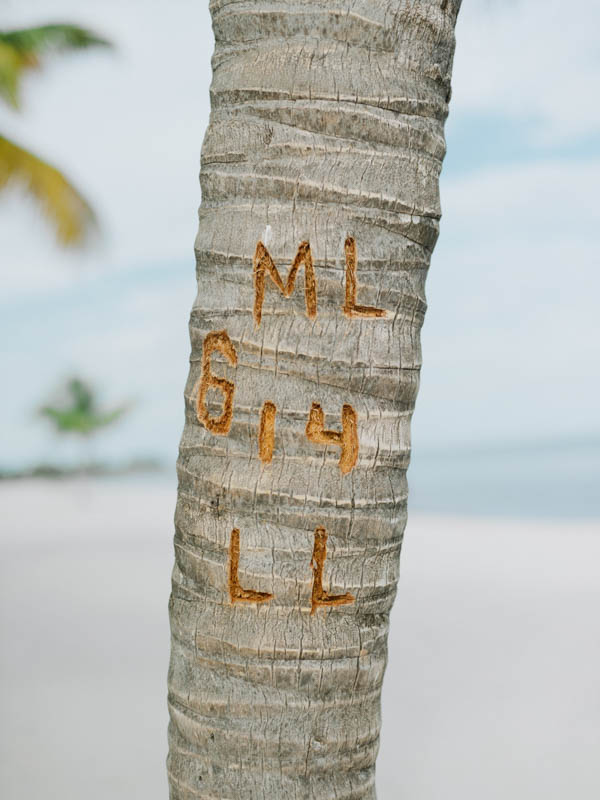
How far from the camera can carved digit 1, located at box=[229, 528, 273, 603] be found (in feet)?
7.37

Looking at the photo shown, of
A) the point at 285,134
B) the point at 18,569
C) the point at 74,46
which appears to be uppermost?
the point at 74,46

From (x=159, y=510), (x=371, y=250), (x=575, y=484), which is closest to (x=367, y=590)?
(x=371, y=250)

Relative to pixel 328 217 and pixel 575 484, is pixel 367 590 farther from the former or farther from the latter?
pixel 575 484

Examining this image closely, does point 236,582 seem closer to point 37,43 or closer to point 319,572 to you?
point 319,572

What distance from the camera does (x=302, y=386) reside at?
222cm

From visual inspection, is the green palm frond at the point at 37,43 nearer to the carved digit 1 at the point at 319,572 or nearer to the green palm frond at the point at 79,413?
the green palm frond at the point at 79,413

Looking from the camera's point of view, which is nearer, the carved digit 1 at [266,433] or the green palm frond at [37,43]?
the carved digit 1 at [266,433]

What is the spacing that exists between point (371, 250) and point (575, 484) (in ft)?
51.2

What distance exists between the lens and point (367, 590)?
91.0 inches

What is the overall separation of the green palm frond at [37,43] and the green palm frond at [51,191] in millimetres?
666

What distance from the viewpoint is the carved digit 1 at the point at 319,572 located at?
7.32 ft

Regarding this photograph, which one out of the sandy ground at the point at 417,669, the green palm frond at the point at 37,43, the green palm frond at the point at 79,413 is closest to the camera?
the sandy ground at the point at 417,669

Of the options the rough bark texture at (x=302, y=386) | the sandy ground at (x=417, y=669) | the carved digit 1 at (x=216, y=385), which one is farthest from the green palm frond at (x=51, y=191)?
the carved digit 1 at (x=216, y=385)

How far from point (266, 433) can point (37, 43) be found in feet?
39.8
